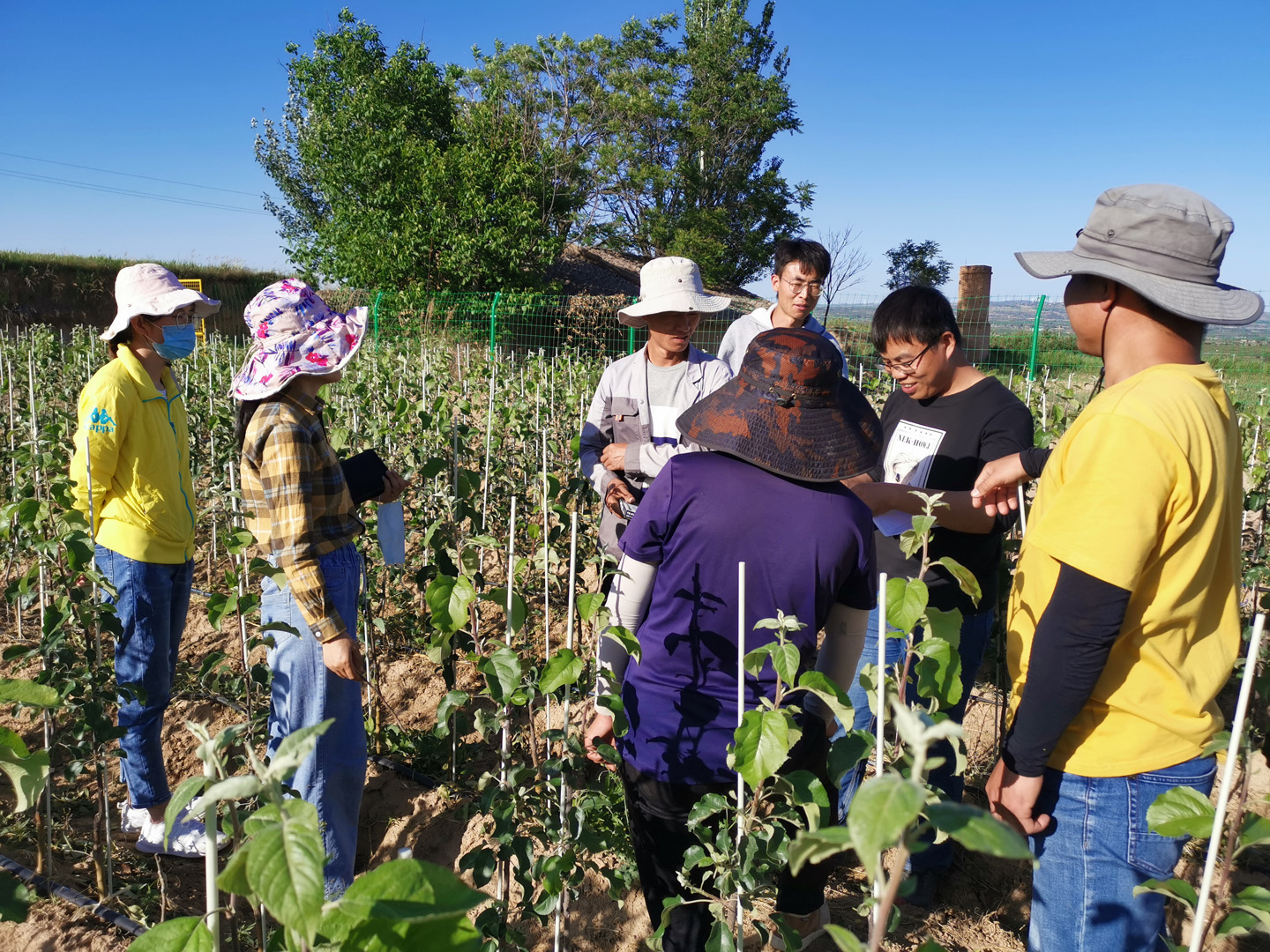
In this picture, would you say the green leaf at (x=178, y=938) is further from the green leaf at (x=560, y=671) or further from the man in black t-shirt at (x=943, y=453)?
the man in black t-shirt at (x=943, y=453)

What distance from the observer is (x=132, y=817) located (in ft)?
8.27

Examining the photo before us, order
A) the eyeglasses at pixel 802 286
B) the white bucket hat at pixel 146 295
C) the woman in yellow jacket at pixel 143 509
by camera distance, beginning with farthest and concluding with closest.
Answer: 1. the eyeglasses at pixel 802 286
2. the white bucket hat at pixel 146 295
3. the woman in yellow jacket at pixel 143 509

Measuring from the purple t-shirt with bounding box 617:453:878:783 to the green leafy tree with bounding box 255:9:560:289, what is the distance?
1552 centimetres

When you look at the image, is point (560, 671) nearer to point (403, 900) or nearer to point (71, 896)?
point (403, 900)

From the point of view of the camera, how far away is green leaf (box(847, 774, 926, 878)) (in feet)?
1.82

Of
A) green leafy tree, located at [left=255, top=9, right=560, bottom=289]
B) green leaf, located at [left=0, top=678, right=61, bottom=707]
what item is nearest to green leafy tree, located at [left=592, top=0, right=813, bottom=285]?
green leafy tree, located at [left=255, top=9, right=560, bottom=289]

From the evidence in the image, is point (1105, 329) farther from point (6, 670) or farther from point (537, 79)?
point (537, 79)

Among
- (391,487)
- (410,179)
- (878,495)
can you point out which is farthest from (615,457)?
(410,179)

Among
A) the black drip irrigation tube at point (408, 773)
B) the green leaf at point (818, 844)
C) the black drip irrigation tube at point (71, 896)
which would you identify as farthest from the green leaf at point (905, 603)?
the black drip irrigation tube at point (408, 773)

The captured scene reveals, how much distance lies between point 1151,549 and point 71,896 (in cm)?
266

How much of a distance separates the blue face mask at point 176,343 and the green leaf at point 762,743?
2.22 metres

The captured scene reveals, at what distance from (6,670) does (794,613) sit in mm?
3626

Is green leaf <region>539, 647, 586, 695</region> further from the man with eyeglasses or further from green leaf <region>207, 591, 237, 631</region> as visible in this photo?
the man with eyeglasses

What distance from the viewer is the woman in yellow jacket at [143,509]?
2334mm
